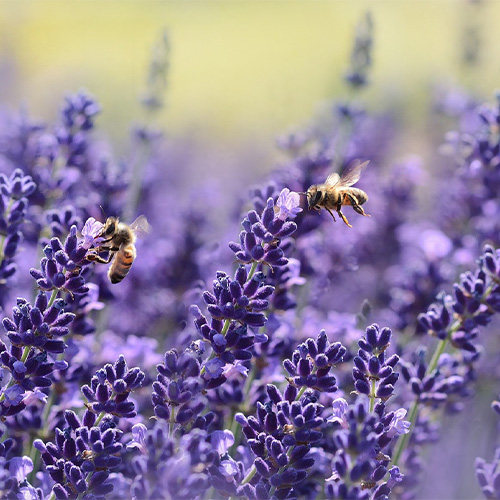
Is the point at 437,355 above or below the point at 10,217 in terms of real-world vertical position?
below

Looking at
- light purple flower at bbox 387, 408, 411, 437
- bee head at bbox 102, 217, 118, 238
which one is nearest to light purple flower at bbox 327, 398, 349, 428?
light purple flower at bbox 387, 408, 411, 437

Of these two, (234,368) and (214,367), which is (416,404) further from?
(214,367)

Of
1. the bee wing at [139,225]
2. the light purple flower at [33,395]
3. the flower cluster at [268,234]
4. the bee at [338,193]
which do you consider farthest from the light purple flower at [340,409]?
the bee wing at [139,225]

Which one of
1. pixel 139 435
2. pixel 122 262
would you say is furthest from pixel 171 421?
pixel 122 262

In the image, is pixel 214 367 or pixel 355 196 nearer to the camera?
pixel 214 367

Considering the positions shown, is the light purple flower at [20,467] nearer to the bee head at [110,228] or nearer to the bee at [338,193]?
the bee head at [110,228]

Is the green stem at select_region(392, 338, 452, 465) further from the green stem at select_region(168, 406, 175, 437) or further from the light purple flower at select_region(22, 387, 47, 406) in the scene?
the light purple flower at select_region(22, 387, 47, 406)

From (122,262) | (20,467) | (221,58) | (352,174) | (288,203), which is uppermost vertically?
(221,58)
